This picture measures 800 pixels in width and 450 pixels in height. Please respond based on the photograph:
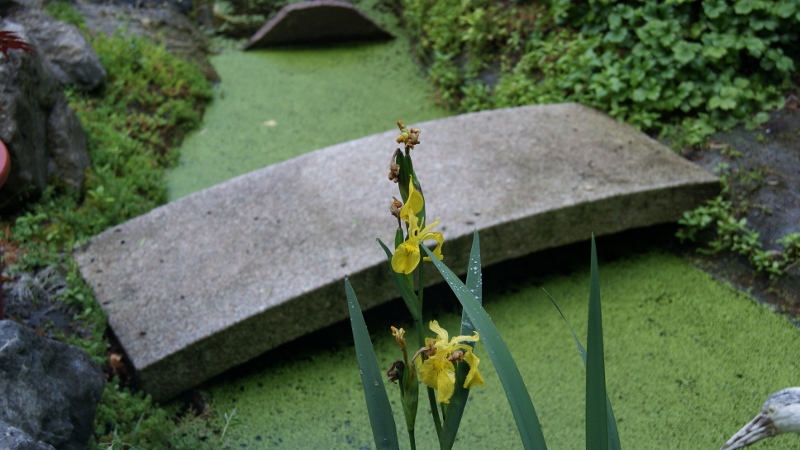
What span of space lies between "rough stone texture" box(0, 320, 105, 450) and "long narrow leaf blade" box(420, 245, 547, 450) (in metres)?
1.05

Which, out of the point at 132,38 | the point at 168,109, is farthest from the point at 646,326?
the point at 132,38

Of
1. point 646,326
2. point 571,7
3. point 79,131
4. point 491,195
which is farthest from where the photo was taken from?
point 571,7

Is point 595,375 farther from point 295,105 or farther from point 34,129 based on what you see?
point 295,105

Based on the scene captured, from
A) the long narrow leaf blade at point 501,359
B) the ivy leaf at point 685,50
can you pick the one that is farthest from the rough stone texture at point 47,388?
the ivy leaf at point 685,50

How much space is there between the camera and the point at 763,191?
2.68 m

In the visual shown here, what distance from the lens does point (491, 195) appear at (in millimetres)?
2619

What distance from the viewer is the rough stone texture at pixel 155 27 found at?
14.0 ft

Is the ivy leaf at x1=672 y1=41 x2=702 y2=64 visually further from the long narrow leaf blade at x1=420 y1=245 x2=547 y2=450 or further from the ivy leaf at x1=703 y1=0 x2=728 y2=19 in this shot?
the long narrow leaf blade at x1=420 y1=245 x2=547 y2=450

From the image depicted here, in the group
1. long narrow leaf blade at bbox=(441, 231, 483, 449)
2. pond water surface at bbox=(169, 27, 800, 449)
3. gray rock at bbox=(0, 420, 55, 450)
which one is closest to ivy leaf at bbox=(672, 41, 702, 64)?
pond water surface at bbox=(169, 27, 800, 449)

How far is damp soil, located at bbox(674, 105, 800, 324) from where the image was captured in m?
2.46

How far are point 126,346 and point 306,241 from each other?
689mm

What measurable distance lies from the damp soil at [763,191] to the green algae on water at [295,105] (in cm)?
154

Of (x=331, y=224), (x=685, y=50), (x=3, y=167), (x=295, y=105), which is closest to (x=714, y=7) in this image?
(x=685, y=50)

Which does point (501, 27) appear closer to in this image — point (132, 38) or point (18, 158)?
point (132, 38)
